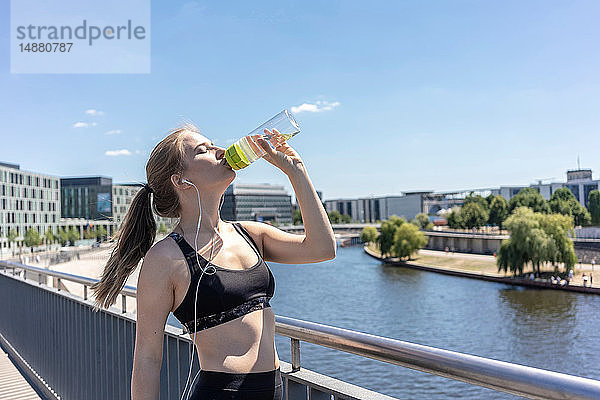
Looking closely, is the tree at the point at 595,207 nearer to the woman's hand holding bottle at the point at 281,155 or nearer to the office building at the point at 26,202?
the office building at the point at 26,202

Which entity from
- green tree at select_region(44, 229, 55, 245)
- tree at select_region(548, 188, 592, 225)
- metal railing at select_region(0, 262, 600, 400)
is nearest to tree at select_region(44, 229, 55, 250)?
green tree at select_region(44, 229, 55, 245)

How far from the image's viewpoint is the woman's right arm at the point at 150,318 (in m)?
1.55

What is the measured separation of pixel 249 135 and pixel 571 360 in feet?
100

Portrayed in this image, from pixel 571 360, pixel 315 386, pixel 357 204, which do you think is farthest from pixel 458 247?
pixel 357 204

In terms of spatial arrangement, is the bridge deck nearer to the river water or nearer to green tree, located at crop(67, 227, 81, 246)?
the river water

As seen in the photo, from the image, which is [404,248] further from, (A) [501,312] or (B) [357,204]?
(B) [357,204]

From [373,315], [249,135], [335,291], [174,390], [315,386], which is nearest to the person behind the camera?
[249,135]

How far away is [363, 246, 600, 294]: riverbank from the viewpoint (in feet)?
153

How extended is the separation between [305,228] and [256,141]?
343 mm

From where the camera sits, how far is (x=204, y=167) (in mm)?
1740

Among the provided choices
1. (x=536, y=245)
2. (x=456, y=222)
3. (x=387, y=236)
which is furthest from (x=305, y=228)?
(x=456, y=222)

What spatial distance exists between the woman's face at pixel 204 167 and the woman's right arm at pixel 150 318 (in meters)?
0.29

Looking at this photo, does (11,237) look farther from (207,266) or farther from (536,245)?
(207,266)

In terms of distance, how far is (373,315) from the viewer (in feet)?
125
